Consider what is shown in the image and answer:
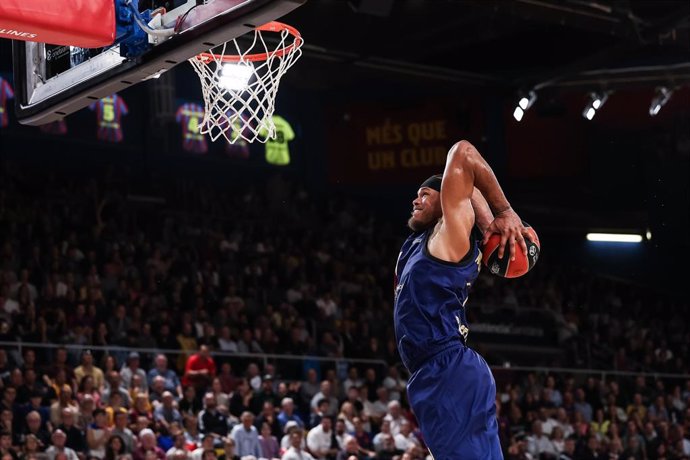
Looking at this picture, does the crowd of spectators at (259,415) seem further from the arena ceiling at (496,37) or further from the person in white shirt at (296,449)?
the arena ceiling at (496,37)

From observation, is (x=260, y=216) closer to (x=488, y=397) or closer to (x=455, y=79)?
(x=455, y=79)

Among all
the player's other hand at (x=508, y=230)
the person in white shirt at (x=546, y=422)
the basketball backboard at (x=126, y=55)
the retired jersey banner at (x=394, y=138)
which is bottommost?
the person in white shirt at (x=546, y=422)

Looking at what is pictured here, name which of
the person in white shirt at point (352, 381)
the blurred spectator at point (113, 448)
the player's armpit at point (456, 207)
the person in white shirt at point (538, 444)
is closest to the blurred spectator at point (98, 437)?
the blurred spectator at point (113, 448)

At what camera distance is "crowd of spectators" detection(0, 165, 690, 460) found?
13.1 m

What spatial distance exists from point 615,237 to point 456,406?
21195mm

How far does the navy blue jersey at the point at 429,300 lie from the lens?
17.0ft

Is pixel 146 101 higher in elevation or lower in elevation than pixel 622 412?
higher

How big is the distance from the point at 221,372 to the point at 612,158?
12.1 metres

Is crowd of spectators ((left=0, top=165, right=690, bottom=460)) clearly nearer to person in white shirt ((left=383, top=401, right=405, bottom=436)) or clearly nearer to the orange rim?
person in white shirt ((left=383, top=401, right=405, bottom=436))

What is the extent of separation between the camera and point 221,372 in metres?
15.2

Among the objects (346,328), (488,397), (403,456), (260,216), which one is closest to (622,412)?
(346,328)

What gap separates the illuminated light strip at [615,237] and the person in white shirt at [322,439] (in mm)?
12861

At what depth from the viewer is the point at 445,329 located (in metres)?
5.25

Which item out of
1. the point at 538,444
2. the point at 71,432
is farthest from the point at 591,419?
the point at 71,432
